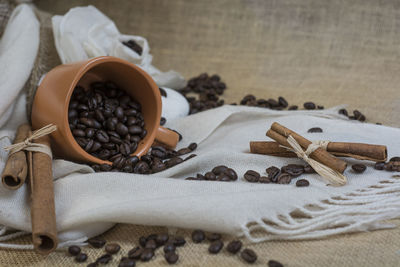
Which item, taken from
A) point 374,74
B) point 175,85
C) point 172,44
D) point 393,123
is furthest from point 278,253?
point 172,44

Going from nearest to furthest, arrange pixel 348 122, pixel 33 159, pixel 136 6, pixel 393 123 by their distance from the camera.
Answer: pixel 33 159 → pixel 348 122 → pixel 393 123 → pixel 136 6

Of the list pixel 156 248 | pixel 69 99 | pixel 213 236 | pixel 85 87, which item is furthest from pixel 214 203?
pixel 85 87

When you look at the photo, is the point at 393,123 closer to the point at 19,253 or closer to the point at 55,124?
the point at 55,124

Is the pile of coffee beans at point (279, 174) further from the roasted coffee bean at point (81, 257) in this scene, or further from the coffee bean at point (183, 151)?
the roasted coffee bean at point (81, 257)

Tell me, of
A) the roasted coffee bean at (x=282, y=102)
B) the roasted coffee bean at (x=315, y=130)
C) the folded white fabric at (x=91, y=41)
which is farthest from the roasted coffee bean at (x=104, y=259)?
the roasted coffee bean at (x=282, y=102)

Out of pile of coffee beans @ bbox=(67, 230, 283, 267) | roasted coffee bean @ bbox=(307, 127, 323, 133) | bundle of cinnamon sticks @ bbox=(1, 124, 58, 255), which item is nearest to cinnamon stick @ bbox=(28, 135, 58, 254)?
bundle of cinnamon sticks @ bbox=(1, 124, 58, 255)

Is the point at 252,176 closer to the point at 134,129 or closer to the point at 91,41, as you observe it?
the point at 134,129
